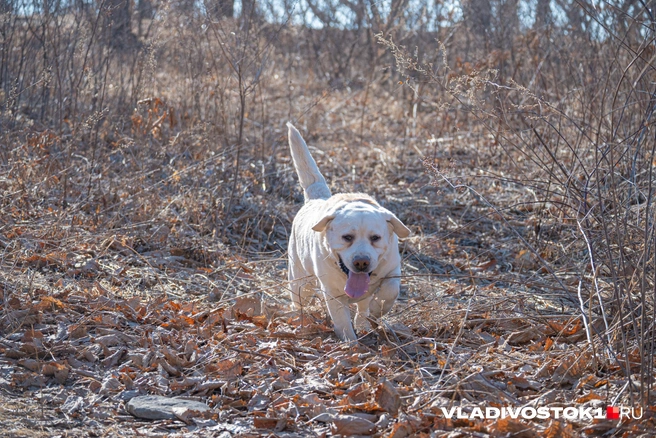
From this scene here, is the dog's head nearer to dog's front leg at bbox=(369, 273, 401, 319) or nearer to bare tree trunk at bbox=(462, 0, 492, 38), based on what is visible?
dog's front leg at bbox=(369, 273, 401, 319)

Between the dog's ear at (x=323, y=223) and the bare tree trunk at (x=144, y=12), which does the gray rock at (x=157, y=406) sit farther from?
the bare tree trunk at (x=144, y=12)

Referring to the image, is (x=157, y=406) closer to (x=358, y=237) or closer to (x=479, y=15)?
(x=358, y=237)

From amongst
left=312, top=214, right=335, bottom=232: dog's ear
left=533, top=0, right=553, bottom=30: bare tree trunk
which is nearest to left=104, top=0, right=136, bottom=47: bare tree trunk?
left=533, top=0, right=553, bottom=30: bare tree trunk

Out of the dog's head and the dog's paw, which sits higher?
the dog's head

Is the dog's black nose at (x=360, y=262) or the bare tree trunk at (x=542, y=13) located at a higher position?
the bare tree trunk at (x=542, y=13)

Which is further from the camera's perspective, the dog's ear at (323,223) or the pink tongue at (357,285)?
the dog's ear at (323,223)

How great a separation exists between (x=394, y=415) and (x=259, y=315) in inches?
69.9

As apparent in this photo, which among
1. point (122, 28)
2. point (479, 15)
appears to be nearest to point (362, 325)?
point (122, 28)

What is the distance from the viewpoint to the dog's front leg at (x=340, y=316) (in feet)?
14.0

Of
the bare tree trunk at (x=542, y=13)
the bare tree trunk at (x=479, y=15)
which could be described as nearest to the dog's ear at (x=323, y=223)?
the bare tree trunk at (x=542, y=13)

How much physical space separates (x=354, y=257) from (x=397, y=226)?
44 centimetres

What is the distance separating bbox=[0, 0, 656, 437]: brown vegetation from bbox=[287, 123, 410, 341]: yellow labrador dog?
178 mm

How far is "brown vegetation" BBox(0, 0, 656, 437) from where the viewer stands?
10.8ft

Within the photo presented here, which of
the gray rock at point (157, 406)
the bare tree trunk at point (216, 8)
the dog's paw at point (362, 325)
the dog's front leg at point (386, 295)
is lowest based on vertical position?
the gray rock at point (157, 406)
